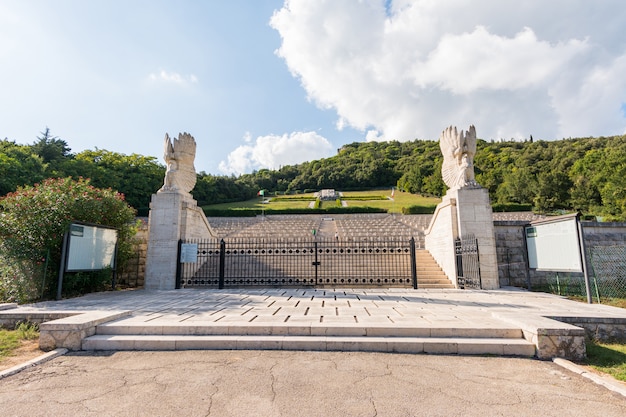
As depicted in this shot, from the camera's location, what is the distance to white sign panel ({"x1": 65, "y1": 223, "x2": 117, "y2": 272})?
291 inches

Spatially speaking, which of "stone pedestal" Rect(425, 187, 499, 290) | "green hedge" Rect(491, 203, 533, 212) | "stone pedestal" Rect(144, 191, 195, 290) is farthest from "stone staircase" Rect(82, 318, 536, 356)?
"green hedge" Rect(491, 203, 533, 212)

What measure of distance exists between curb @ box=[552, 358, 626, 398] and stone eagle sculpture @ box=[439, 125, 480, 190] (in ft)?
23.4

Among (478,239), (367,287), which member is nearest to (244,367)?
(367,287)

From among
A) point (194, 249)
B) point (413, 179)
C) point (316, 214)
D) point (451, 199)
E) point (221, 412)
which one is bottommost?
point (221, 412)

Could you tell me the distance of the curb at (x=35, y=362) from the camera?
10.5ft

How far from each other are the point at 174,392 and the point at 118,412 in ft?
1.46

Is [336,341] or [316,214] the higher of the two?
[316,214]

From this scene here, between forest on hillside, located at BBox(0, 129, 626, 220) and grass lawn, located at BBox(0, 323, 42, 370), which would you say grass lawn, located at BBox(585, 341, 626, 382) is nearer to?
grass lawn, located at BBox(0, 323, 42, 370)

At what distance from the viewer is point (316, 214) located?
35.5m

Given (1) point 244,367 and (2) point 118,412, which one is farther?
(1) point 244,367

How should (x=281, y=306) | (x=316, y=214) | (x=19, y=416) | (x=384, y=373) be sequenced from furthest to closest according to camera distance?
1. (x=316, y=214)
2. (x=281, y=306)
3. (x=384, y=373)
4. (x=19, y=416)

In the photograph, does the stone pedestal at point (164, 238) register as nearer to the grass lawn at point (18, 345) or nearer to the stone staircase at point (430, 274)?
the grass lawn at point (18, 345)

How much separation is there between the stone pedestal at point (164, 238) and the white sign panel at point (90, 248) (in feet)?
3.63

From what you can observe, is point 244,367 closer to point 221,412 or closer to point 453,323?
point 221,412
